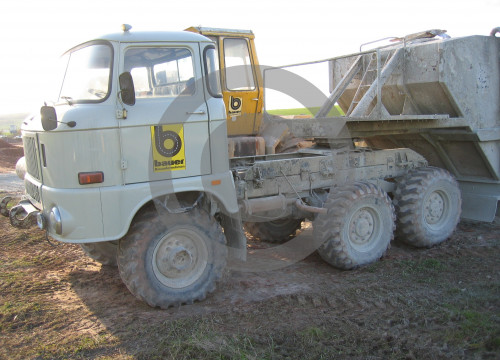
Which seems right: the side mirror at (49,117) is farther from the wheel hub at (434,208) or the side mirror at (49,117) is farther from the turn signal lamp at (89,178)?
the wheel hub at (434,208)

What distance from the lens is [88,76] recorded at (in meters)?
4.99

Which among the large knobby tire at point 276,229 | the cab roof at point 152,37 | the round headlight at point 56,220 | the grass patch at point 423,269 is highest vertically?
the cab roof at point 152,37

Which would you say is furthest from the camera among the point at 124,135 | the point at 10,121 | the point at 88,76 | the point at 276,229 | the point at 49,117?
the point at 10,121

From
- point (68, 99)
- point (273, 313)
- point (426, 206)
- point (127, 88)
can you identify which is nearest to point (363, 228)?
point (426, 206)

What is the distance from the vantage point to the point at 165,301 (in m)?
5.16

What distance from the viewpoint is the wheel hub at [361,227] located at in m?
6.60

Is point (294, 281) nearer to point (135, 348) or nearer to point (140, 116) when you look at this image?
point (135, 348)

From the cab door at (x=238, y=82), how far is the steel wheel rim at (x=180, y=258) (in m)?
2.83

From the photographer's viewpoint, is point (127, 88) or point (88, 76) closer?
point (127, 88)

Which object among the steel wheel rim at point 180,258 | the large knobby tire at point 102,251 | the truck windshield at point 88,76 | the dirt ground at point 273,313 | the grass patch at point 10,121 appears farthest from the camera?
the grass patch at point 10,121

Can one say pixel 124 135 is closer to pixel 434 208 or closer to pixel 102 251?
pixel 102 251

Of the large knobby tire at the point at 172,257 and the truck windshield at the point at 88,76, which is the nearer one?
the truck windshield at the point at 88,76

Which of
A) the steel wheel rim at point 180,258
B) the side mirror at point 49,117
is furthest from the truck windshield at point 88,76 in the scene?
the steel wheel rim at point 180,258

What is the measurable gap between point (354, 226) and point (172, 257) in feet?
8.97
